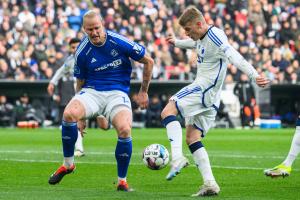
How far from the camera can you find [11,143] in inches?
938

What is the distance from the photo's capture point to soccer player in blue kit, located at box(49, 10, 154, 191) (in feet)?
40.1

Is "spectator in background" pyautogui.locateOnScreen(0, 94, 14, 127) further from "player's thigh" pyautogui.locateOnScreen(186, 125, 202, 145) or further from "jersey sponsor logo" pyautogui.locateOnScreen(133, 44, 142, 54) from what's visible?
"player's thigh" pyautogui.locateOnScreen(186, 125, 202, 145)

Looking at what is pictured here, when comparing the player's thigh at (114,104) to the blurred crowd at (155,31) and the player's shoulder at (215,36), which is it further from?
the blurred crowd at (155,31)

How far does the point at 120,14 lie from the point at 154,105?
17.2 ft

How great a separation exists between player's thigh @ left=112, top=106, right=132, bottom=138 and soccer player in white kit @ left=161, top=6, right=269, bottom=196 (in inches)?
17.0

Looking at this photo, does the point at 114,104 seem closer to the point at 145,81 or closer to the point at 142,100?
the point at 142,100

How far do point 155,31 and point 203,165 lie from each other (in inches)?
1069

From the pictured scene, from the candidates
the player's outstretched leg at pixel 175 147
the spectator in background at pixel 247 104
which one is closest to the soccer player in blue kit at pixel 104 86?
the player's outstretched leg at pixel 175 147

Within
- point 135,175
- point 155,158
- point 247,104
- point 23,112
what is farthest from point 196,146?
point 247,104

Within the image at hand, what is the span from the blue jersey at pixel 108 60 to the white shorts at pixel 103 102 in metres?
0.07

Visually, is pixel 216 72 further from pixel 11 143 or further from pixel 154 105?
pixel 154 105

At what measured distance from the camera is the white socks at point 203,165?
1175cm

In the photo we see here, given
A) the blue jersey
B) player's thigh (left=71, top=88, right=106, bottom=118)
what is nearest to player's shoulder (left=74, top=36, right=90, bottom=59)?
the blue jersey

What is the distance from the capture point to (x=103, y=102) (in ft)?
41.2
